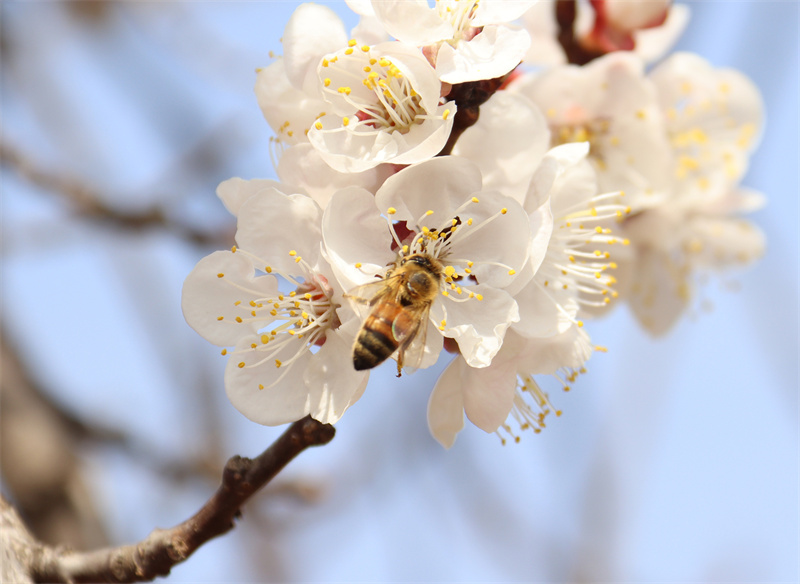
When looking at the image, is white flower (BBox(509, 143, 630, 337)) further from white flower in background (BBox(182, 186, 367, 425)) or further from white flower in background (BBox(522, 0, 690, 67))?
white flower in background (BBox(522, 0, 690, 67))

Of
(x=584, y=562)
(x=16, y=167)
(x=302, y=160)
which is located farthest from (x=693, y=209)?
(x=16, y=167)

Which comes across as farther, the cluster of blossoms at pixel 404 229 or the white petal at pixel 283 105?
the white petal at pixel 283 105

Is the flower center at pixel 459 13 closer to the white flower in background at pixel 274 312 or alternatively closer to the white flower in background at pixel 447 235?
the white flower in background at pixel 447 235

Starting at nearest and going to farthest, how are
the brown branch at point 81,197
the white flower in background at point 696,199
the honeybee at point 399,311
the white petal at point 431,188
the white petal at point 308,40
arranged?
the honeybee at point 399,311 → the white petal at point 431,188 → the white petal at point 308,40 → the white flower in background at point 696,199 → the brown branch at point 81,197

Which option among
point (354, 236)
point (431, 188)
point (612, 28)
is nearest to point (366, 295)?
point (354, 236)

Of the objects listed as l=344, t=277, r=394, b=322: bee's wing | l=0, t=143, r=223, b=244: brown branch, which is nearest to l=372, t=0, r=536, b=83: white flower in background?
l=344, t=277, r=394, b=322: bee's wing

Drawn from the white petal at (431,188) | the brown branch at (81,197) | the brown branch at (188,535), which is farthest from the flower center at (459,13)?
the brown branch at (81,197)
